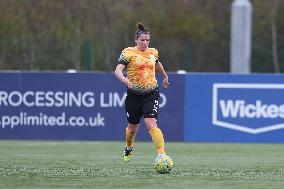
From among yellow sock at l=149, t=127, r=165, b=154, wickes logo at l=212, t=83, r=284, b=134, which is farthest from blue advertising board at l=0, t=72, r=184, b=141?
yellow sock at l=149, t=127, r=165, b=154

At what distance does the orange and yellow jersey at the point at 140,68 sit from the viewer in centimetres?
1475

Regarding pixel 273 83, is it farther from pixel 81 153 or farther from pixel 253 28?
pixel 253 28

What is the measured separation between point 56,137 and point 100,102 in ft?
4.18

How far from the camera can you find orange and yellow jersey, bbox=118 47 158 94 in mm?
14750

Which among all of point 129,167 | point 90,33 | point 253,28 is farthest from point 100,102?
point 253,28

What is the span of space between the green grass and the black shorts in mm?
764

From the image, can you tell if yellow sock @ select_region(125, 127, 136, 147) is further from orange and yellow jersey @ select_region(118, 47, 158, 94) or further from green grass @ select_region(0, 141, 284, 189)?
orange and yellow jersey @ select_region(118, 47, 158, 94)

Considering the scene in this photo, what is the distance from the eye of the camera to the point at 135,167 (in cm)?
1480

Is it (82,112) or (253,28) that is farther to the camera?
(253,28)

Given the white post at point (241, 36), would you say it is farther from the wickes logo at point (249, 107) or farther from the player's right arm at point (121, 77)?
the player's right arm at point (121, 77)

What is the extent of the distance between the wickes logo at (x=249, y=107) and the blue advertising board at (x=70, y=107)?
0.94 m

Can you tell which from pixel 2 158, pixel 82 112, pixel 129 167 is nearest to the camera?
pixel 129 167

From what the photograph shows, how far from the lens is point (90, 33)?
141ft

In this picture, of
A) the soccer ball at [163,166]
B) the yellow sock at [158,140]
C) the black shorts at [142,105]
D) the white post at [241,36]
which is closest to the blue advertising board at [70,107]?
the black shorts at [142,105]
